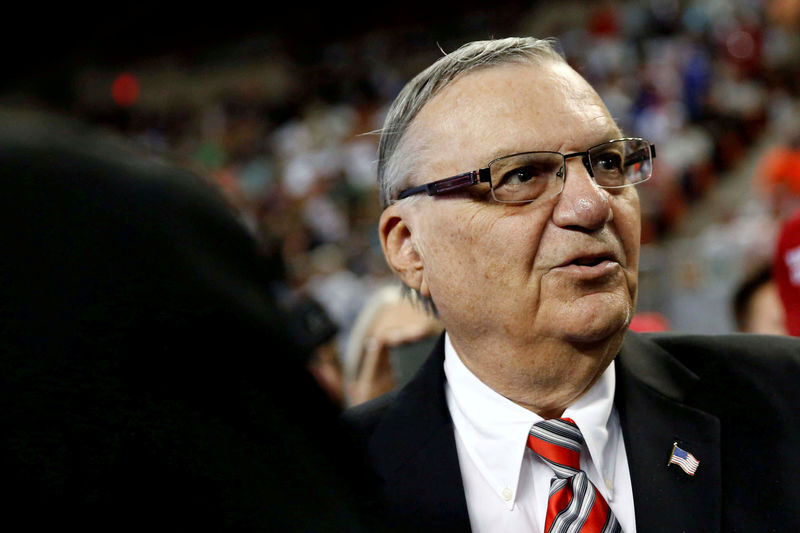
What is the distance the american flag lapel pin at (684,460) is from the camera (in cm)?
156

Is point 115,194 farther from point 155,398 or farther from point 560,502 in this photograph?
point 560,502

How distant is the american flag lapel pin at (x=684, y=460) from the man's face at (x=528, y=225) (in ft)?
0.90

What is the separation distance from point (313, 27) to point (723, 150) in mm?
9896

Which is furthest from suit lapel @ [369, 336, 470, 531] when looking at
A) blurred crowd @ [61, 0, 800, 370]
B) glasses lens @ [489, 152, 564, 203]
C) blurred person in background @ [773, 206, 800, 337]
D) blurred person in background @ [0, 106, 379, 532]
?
blurred crowd @ [61, 0, 800, 370]

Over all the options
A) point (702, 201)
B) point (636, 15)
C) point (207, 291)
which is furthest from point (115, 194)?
point (636, 15)

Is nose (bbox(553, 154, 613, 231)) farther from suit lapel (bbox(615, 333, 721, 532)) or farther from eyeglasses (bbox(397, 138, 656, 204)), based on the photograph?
suit lapel (bbox(615, 333, 721, 532))

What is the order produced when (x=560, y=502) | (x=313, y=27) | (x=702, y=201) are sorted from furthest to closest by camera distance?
(x=313, y=27)
(x=702, y=201)
(x=560, y=502)

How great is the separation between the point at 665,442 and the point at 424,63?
14035mm

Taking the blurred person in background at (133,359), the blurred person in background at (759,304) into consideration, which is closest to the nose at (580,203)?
the blurred person in background at (133,359)

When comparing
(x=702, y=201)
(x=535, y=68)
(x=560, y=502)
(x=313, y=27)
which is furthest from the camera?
(x=313, y=27)

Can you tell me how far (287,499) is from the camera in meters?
0.76

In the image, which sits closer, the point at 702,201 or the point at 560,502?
the point at 560,502

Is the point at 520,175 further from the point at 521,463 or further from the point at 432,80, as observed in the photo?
the point at 521,463

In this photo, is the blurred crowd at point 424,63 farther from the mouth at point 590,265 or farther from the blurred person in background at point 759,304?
the mouth at point 590,265
